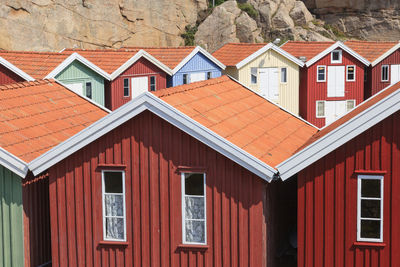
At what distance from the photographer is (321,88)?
53219 millimetres

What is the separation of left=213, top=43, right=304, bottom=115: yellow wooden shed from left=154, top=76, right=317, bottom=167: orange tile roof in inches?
1105

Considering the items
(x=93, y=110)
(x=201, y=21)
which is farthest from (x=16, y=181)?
(x=201, y=21)

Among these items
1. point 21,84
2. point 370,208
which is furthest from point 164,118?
point 21,84

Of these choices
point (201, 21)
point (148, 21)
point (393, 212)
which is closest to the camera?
point (393, 212)

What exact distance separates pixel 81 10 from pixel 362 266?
167 ft

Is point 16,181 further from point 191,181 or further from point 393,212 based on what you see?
point 393,212

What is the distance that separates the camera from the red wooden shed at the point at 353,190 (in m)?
15.5

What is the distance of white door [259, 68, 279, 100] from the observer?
169 ft

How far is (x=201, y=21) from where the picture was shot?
248ft

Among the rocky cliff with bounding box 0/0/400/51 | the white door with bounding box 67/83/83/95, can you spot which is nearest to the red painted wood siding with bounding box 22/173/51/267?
the white door with bounding box 67/83/83/95

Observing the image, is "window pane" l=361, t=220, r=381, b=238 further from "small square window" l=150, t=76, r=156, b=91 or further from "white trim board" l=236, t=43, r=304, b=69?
"white trim board" l=236, t=43, r=304, b=69

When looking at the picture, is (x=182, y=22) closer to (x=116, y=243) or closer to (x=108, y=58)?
(x=108, y=58)

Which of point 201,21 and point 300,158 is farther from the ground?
point 201,21

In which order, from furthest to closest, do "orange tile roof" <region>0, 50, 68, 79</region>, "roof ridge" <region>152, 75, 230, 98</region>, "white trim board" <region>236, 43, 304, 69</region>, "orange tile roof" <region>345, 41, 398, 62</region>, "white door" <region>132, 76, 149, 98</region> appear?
1. "orange tile roof" <region>345, 41, 398, 62</region>
2. "white trim board" <region>236, 43, 304, 69</region>
3. "white door" <region>132, 76, 149, 98</region>
4. "orange tile roof" <region>0, 50, 68, 79</region>
5. "roof ridge" <region>152, 75, 230, 98</region>
